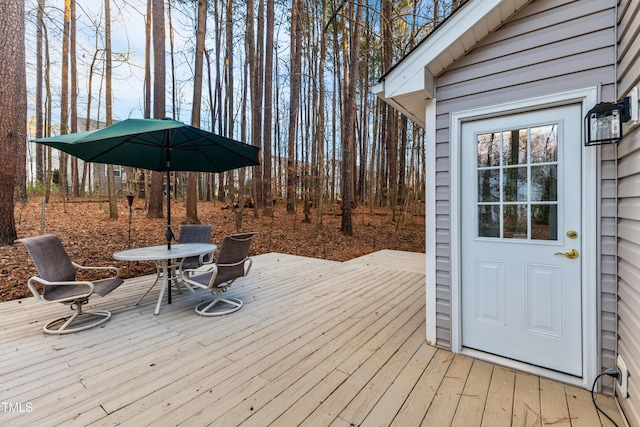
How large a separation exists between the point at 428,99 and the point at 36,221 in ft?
28.0

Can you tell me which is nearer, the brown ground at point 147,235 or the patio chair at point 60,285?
the patio chair at point 60,285

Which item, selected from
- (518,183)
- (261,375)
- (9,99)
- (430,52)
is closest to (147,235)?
(9,99)

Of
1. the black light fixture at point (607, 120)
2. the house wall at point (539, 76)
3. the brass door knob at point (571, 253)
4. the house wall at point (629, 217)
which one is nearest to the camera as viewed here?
the house wall at point (629, 217)

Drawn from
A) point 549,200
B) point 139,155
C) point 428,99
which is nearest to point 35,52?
point 139,155

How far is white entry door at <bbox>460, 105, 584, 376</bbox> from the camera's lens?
1916 mm

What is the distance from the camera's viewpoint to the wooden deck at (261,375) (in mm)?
1590

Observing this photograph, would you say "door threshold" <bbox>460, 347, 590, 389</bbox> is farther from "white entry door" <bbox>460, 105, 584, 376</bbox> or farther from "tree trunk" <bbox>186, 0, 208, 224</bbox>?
"tree trunk" <bbox>186, 0, 208, 224</bbox>

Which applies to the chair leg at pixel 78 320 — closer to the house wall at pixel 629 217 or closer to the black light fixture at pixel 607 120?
the house wall at pixel 629 217

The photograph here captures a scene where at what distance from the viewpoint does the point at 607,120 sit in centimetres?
162

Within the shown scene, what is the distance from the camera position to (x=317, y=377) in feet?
6.40

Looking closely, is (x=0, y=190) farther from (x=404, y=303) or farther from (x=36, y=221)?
(x=404, y=303)

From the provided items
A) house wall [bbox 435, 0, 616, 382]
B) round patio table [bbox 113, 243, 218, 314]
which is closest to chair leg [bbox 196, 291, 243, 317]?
round patio table [bbox 113, 243, 218, 314]

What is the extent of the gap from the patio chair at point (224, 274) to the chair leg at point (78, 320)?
2.76 feet

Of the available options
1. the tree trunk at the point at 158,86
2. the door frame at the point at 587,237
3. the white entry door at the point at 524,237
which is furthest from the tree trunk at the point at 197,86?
the door frame at the point at 587,237
